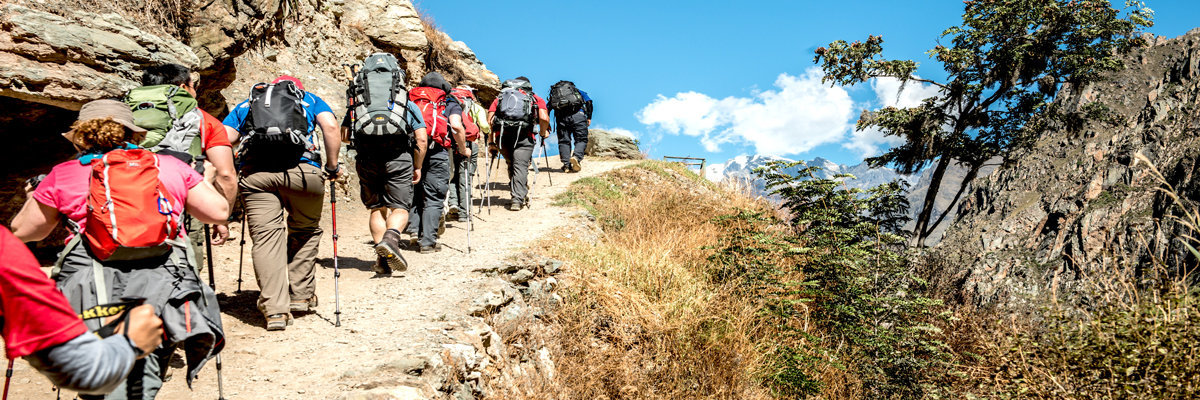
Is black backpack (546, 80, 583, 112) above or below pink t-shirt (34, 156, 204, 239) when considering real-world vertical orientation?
above

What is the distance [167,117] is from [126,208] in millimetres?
1601

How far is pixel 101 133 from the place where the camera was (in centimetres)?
242

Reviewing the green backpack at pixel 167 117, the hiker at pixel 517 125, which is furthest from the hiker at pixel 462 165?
the green backpack at pixel 167 117

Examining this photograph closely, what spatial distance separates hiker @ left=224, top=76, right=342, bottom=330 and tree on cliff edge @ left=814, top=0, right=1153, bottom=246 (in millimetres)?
14403

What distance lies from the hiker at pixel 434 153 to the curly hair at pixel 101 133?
4980 millimetres

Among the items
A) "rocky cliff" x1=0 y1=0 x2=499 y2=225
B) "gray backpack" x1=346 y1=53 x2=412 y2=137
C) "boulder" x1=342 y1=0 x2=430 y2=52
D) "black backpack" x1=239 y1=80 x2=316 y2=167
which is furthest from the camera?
"boulder" x1=342 y1=0 x2=430 y2=52

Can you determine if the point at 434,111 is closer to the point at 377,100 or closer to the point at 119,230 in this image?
the point at 377,100

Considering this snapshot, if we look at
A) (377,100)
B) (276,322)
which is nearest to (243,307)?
(276,322)

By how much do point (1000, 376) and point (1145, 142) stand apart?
489ft

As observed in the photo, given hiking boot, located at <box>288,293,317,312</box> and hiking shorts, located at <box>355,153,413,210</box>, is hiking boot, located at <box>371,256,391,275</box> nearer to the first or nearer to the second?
hiking shorts, located at <box>355,153,413,210</box>

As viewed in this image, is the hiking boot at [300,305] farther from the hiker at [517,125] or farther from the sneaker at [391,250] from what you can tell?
the hiker at [517,125]

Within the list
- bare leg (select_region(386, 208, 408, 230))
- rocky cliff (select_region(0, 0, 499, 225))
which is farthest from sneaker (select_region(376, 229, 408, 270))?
rocky cliff (select_region(0, 0, 499, 225))

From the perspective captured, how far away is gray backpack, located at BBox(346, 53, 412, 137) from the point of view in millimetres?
6012

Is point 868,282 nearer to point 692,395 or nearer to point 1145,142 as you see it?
point 692,395
